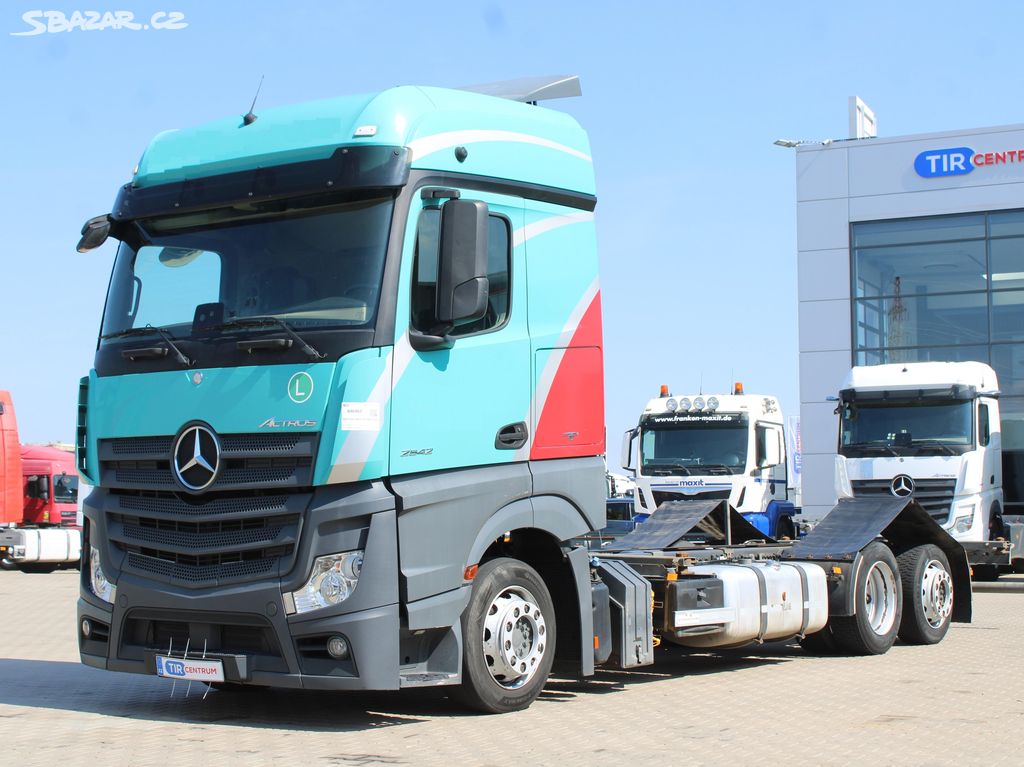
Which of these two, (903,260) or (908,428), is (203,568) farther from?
(903,260)

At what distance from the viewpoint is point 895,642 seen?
1275 cm

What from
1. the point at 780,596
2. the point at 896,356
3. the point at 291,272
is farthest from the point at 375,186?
the point at 896,356

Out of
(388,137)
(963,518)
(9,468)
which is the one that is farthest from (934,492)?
(9,468)

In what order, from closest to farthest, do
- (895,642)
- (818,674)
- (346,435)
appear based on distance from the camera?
1. (346,435)
2. (818,674)
3. (895,642)

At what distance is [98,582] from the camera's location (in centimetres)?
810

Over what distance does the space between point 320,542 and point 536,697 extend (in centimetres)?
216

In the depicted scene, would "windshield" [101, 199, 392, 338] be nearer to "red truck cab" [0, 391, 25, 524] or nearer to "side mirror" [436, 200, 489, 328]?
"side mirror" [436, 200, 489, 328]

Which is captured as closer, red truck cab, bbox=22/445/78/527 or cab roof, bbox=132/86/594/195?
cab roof, bbox=132/86/594/195

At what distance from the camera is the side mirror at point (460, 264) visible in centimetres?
744

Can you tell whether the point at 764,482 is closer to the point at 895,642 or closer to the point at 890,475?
the point at 890,475

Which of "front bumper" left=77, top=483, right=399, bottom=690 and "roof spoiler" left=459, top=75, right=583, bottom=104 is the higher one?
"roof spoiler" left=459, top=75, right=583, bottom=104

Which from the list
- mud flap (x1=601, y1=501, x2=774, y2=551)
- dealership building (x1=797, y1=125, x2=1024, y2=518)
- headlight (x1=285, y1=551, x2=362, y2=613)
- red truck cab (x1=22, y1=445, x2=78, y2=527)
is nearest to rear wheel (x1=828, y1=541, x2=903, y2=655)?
mud flap (x1=601, y1=501, x2=774, y2=551)

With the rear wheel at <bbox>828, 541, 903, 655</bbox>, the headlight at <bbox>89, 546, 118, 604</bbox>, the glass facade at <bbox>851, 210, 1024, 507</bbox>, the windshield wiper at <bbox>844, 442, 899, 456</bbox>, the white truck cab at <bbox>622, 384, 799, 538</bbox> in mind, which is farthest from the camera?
the glass facade at <bbox>851, 210, 1024, 507</bbox>

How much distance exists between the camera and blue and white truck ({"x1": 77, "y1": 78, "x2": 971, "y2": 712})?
7.28 m
